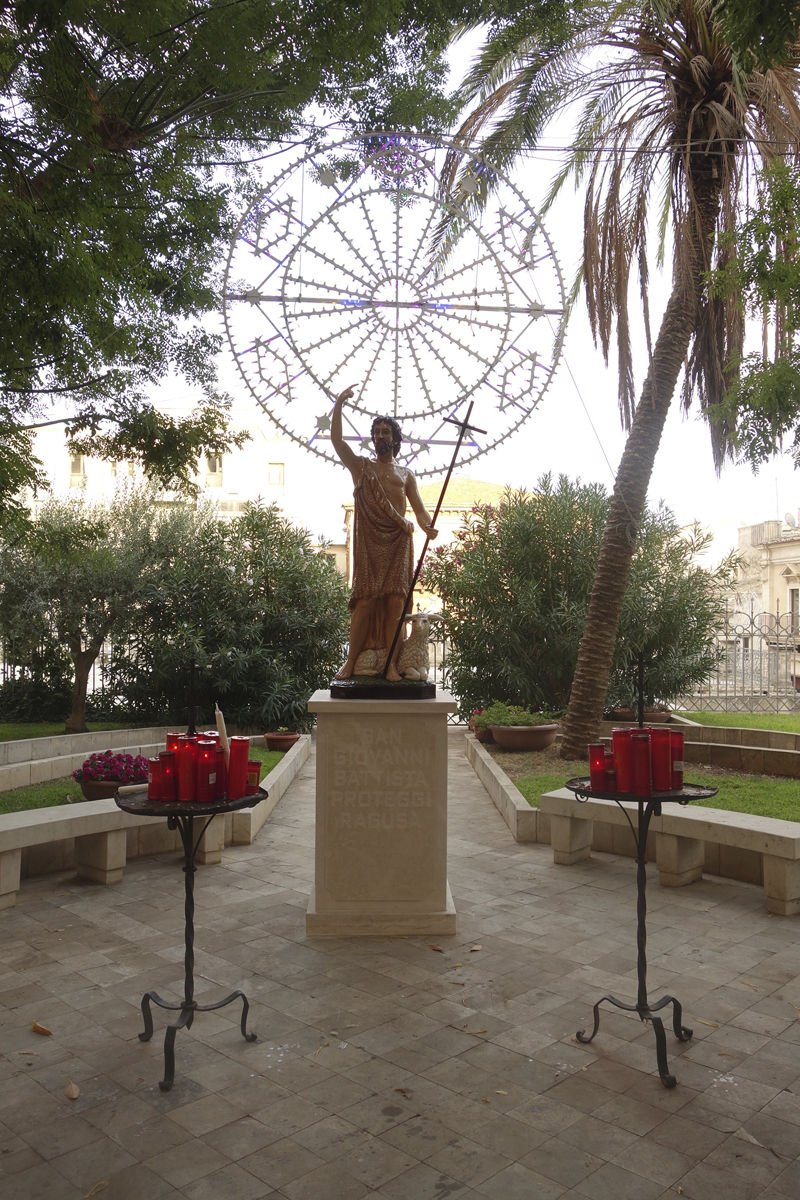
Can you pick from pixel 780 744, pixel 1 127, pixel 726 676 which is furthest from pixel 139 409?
pixel 726 676

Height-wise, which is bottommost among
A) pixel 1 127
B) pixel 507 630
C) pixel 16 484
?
pixel 507 630

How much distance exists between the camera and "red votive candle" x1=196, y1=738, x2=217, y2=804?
370 centimetres

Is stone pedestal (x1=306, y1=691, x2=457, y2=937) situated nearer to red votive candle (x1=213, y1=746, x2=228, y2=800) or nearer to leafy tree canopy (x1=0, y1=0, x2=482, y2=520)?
red votive candle (x1=213, y1=746, x2=228, y2=800)

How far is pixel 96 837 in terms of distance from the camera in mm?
6125

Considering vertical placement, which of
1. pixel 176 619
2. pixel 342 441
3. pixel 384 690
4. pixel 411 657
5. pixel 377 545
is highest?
pixel 342 441

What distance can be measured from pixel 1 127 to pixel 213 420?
4632 millimetres

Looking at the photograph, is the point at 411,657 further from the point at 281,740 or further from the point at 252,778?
the point at 281,740

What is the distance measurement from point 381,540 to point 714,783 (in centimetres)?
535

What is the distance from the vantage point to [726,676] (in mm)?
17406

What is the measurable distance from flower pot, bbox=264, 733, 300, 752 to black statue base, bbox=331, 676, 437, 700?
6998mm

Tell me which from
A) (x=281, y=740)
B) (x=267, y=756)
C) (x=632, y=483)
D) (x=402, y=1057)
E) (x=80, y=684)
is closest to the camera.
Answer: (x=402, y=1057)

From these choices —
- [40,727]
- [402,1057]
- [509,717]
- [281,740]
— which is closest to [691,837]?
[402,1057]

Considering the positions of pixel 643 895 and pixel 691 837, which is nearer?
pixel 643 895

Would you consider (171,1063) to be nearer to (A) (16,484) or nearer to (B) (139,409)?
(A) (16,484)
